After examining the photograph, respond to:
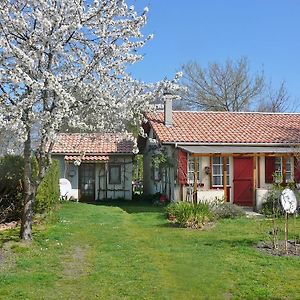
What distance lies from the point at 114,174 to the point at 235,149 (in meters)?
8.95

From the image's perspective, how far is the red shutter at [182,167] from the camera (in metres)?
21.5

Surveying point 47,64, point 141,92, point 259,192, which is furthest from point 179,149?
point 47,64

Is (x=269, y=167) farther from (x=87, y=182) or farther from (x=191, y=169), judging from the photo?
(x=87, y=182)

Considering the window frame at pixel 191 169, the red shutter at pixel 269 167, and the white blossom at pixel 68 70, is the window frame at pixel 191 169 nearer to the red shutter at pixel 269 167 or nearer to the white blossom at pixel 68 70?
the red shutter at pixel 269 167

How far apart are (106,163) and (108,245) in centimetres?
1577

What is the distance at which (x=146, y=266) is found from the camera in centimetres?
944

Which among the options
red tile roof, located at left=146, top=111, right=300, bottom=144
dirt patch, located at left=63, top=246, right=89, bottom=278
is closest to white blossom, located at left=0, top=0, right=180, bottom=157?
dirt patch, located at left=63, top=246, right=89, bottom=278

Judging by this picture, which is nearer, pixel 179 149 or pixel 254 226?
pixel 254 226

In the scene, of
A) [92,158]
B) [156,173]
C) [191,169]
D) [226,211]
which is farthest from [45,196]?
[156,173]

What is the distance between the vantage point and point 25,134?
34.6 feet

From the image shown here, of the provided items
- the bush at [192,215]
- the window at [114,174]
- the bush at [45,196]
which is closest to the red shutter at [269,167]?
the bush at [192,215]

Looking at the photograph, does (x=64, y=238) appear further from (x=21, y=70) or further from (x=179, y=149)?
(x=179, y=149)

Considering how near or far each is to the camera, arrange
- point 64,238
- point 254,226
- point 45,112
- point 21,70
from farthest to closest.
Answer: point 254,226
point 64,238
point 45,112
point 21,70

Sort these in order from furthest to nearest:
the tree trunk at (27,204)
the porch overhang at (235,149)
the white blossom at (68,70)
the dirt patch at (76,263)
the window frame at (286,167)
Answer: the window frame at (286,167) < the porch overhang at (235,149) < the tree trunk at (27,204) < the white blossom at (68,70) < the dirt patch at (76,263)
